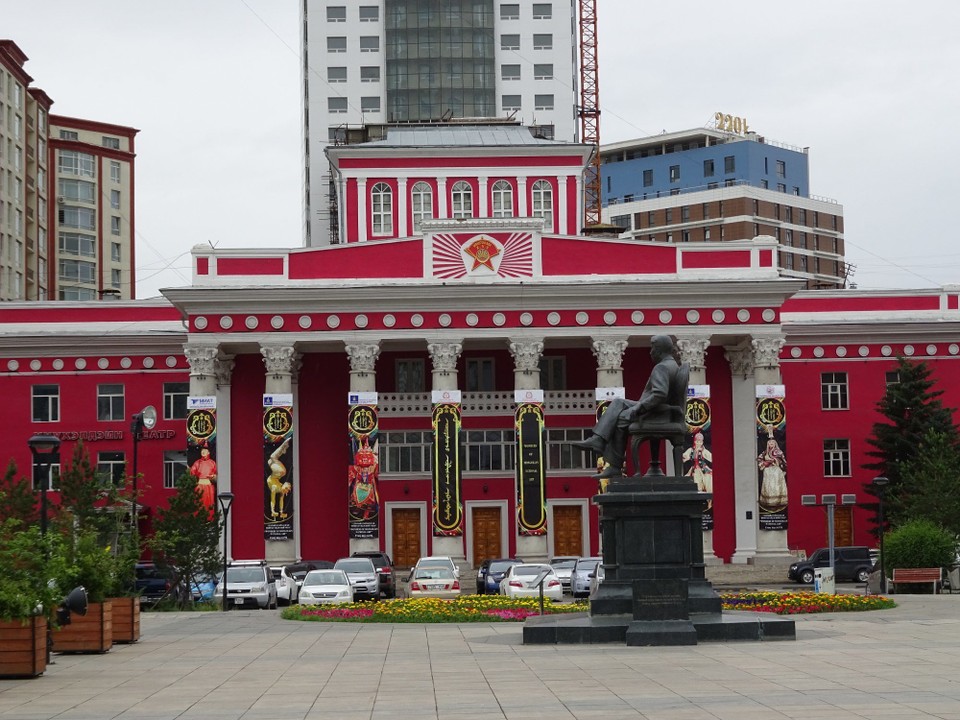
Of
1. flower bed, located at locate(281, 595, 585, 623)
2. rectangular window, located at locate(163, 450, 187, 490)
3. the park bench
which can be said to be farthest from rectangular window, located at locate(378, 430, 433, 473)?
flower bed, located at locate(281, 595, 585, 623)

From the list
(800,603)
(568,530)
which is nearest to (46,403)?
(568,530)

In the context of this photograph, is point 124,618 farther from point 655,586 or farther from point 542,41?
point 542,41

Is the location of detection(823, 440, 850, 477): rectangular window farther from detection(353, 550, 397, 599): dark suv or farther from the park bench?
the park bench

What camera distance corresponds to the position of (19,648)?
23109 millimetres

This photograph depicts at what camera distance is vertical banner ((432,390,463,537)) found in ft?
201

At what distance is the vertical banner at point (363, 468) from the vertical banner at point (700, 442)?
12.0 m

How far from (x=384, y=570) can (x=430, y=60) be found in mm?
59625

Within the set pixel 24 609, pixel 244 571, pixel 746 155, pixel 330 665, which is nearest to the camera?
pixel 24 609

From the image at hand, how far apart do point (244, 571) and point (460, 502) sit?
542 inches

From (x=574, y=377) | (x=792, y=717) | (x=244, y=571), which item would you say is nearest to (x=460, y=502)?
(x=574, y=377)

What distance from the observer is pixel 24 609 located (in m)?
22.5

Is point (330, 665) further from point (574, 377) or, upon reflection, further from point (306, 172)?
point (306, 172)

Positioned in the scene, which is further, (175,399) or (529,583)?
(175,399)

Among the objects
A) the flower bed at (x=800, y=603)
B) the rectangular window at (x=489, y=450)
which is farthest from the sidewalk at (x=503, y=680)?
the rectangular window at (x=489, y=450)
